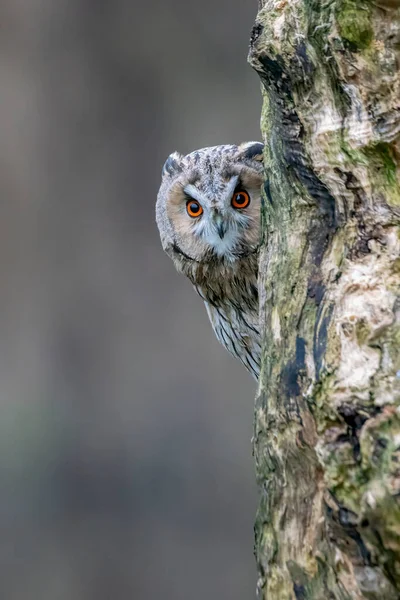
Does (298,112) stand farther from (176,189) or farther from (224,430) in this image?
(224,430)

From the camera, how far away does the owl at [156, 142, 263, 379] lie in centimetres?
235

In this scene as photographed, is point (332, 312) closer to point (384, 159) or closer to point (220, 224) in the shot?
point (384, 159)

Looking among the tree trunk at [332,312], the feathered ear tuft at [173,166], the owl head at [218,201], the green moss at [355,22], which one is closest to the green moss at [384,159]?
the tree trunk at [332,312]

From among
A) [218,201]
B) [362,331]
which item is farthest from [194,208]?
[362,331]

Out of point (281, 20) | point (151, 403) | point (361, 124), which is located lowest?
point (151, 403)

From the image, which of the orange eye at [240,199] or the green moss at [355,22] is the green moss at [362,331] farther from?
the orange eye at [240,199]

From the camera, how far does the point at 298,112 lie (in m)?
1.43

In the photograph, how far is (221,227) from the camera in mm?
2361

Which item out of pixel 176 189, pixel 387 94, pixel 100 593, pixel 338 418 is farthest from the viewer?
pixel 100 593

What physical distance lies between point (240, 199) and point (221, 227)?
110 mm

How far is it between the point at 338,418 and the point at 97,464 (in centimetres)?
432

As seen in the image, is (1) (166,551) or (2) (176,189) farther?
(1) (166,551)

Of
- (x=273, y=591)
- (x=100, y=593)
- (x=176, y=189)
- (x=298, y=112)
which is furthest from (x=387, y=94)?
(x=100, y=593)

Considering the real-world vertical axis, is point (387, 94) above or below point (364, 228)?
above
